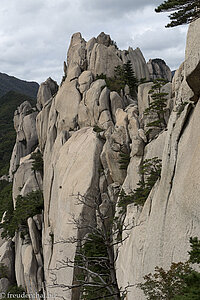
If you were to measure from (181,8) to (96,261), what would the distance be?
Result: 9143 mm

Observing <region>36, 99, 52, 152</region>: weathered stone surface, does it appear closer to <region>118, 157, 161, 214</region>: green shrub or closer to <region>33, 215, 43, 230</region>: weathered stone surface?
<region>33, 215, 43, 230</region>: weathered stone surface

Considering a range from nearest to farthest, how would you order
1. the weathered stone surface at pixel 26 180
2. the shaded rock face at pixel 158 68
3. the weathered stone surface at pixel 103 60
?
the weathered stone surface at pixel 103 60 → the weathered stone surface at pixel 26 180 → the shaded rock face at pixel 158 68

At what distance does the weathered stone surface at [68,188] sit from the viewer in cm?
2620

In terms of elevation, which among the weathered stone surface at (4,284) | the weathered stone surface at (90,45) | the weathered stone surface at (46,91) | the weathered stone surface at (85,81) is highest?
the weathered stone surface at (46,91)

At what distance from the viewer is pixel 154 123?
909 inches

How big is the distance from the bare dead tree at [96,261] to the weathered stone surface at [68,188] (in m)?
1.58

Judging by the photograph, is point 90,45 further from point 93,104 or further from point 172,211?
point 172,211

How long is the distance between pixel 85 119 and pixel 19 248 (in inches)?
635

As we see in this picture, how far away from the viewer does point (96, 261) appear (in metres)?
8.40

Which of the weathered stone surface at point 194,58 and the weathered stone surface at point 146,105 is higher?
the weathered stone surface at point 146,105

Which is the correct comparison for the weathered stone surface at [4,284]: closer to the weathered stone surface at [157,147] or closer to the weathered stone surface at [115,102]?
the weathered stone surface at [115,102]

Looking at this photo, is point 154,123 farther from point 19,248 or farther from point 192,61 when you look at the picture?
point 19,248

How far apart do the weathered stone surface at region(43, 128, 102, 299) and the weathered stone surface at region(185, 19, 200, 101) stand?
14033 mm

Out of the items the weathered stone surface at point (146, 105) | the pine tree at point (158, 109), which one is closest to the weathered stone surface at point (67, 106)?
the weathered stone surface at point (146, 105)
